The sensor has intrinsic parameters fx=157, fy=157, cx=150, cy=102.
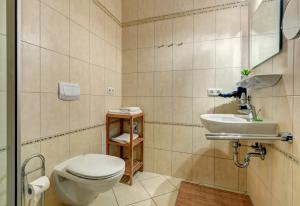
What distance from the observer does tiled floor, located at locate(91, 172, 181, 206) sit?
1.54 m

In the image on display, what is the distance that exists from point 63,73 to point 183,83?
1295 mm

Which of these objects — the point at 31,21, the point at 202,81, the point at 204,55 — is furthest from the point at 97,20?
the point at 202,81

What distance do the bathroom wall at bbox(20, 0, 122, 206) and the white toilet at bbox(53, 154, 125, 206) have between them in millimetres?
92

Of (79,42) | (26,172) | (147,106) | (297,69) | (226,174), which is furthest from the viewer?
(147,106)

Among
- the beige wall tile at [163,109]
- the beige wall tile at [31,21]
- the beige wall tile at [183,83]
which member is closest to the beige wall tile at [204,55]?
the beige wall tile at [183,83]

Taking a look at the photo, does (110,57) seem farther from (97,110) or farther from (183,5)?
(183,5)

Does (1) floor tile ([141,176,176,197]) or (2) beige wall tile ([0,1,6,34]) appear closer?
(2) beige wall tile ([0,1,6,34])

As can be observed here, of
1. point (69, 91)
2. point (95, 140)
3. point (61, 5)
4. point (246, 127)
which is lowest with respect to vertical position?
point (95, 140)

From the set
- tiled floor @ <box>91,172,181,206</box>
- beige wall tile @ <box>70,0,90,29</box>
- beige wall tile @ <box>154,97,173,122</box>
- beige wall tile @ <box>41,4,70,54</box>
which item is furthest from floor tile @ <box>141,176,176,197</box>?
beige wall tile @ <box>70,0,90,29</box>

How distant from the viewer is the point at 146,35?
2098 millimetres

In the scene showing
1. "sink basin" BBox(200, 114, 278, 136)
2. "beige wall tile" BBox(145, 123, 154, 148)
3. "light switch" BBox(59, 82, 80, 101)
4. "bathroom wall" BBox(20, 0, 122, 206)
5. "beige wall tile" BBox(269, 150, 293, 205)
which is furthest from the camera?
"beige wall tile" BBox(145, 123, 154, 148)

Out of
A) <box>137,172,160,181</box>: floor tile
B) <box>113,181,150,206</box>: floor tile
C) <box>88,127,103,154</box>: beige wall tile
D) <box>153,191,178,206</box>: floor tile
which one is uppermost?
<box>88,127,103,154</box>: beige wall tile

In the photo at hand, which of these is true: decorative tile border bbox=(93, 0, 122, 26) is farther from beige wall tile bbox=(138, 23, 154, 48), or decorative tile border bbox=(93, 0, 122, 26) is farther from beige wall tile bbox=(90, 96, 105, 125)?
beige wall tile bbox=(90, 96, 105, 125)

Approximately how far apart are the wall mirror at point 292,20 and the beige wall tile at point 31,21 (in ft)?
5.07
